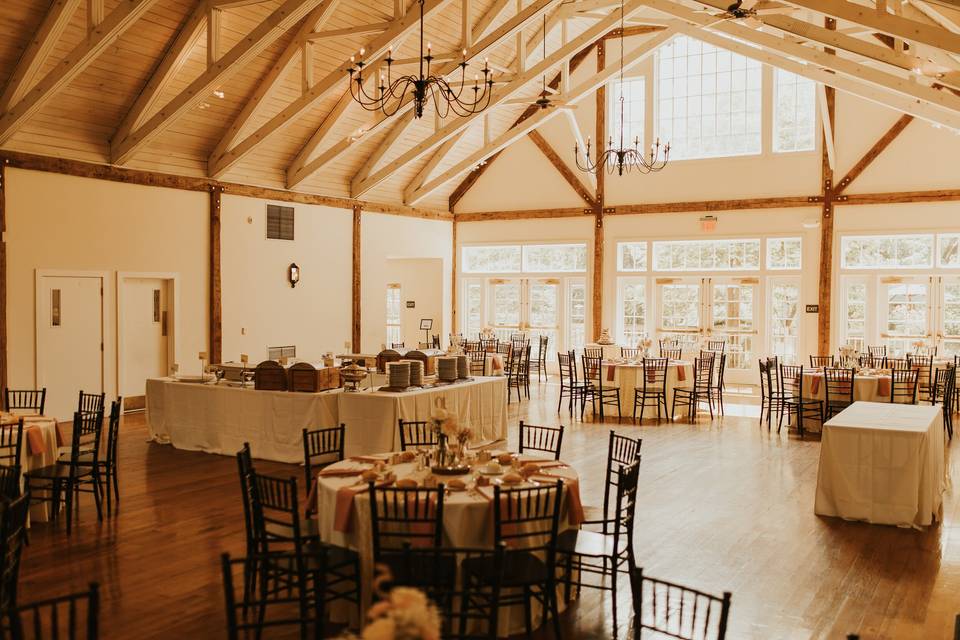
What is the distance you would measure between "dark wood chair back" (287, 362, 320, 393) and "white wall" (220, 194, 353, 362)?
16.2ft

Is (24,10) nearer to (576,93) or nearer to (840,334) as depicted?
(576,93)

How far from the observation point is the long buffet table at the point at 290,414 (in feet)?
28.1

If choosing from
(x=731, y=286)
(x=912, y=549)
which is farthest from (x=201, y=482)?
(x=731, y=286)

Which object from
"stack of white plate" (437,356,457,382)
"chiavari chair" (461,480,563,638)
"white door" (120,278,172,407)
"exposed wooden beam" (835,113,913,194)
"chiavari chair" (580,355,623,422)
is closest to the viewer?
"chiavari chair" (461,480,563,638)

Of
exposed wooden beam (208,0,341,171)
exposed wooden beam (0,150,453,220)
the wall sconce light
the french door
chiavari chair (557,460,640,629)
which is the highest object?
exposed wooden beam (208,0,341,171)

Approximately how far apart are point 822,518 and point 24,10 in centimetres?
963

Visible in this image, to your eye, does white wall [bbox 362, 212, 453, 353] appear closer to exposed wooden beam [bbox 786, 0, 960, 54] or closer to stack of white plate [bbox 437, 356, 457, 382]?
stack of white plate [bbox 437, 356, 457, 382]

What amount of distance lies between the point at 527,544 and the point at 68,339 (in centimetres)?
890

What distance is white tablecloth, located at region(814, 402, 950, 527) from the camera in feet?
21.6

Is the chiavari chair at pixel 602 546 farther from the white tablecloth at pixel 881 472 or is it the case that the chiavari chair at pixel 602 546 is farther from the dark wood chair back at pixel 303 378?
the dark wood chair back at pixel 303 378

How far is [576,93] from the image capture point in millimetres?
14531

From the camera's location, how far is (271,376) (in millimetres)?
9102

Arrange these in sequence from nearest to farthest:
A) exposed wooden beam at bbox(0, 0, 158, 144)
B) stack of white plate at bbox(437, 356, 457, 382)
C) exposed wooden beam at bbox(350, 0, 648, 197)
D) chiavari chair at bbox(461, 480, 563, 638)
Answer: chiavari chair at bbox(461, 480, 563, 638) → exposed wooden beam at bbox(0, 0, 158, 144) → stack of white plate at bbox(437, 356, 457, 382) → exposed wooden beam at bbox(350, 0, 648, 197)

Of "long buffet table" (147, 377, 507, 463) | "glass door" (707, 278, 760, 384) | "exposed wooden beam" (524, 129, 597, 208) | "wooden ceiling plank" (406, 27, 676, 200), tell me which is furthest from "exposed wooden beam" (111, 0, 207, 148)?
"glass door" (707, 278, 760, 384)
